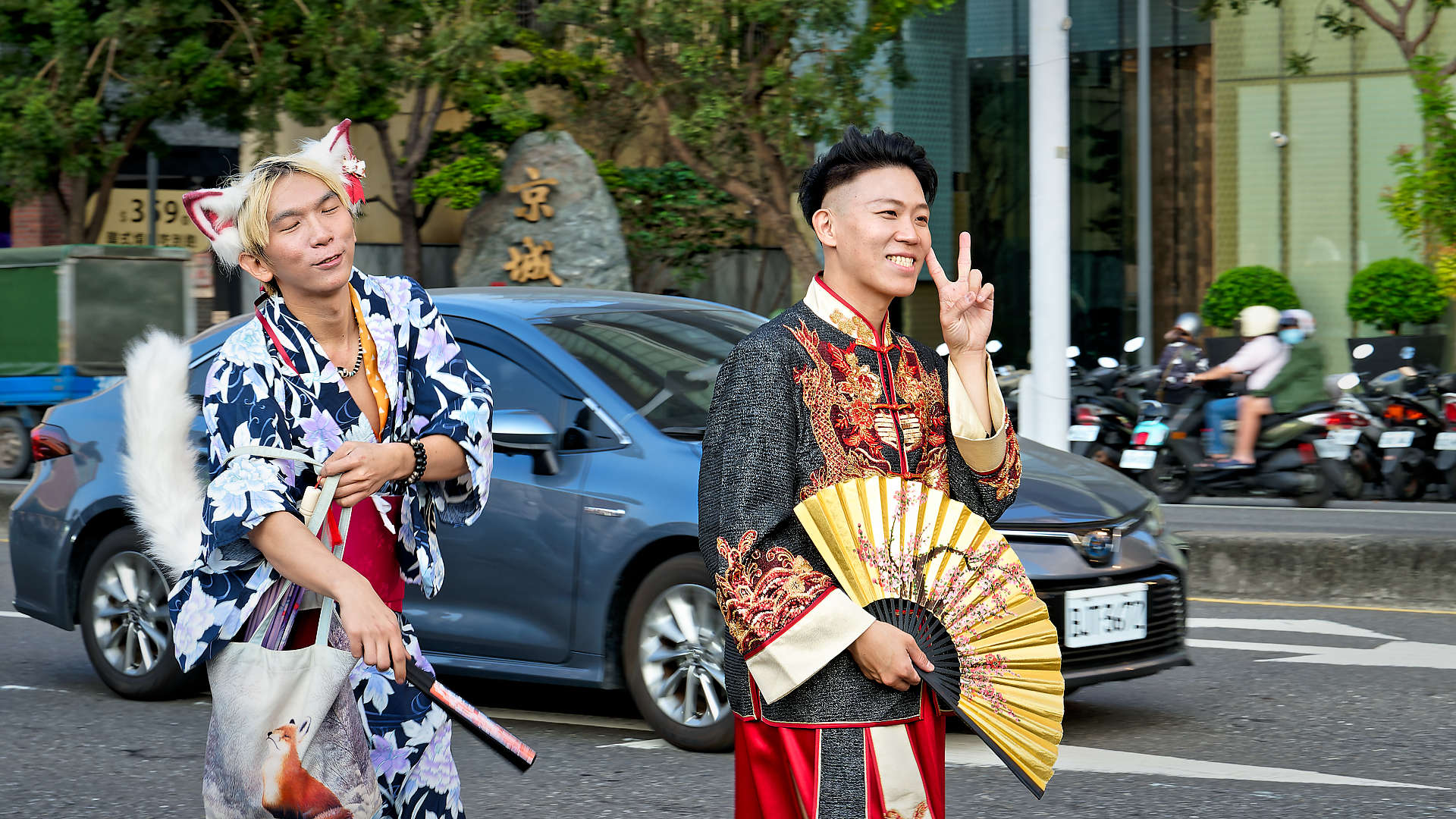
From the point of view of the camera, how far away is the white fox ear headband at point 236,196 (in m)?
2.72

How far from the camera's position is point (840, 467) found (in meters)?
2.60

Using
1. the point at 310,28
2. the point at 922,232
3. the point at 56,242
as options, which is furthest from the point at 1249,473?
the point at 56,242

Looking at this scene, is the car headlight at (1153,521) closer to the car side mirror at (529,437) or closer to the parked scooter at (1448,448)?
the car side mirror at (529,437)

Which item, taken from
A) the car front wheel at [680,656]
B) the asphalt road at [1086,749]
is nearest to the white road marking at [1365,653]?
the asphalt road at [1086,749]

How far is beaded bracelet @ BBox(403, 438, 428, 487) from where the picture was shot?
2709mm

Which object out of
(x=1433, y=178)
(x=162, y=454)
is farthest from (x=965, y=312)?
(x=1433, y=178)

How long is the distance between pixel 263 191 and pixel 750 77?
13243 millimetres

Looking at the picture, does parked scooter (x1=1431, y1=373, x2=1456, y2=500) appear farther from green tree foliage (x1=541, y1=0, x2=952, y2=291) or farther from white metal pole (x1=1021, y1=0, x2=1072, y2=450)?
green tree foliage (x1=541, y1=0, x2=952, y2=291)

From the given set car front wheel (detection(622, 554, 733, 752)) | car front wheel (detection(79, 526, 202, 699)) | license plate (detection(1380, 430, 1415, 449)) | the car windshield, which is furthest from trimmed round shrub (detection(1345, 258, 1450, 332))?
car front wheel (detection(79, 526, 202, 699))

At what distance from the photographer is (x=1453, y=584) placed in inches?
338

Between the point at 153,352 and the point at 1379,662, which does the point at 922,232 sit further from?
the point at 1379,662

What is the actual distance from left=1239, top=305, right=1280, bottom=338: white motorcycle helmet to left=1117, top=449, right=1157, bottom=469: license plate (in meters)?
1.21

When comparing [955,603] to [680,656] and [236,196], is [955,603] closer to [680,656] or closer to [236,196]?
[236,196]

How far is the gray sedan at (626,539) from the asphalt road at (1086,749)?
27cm
